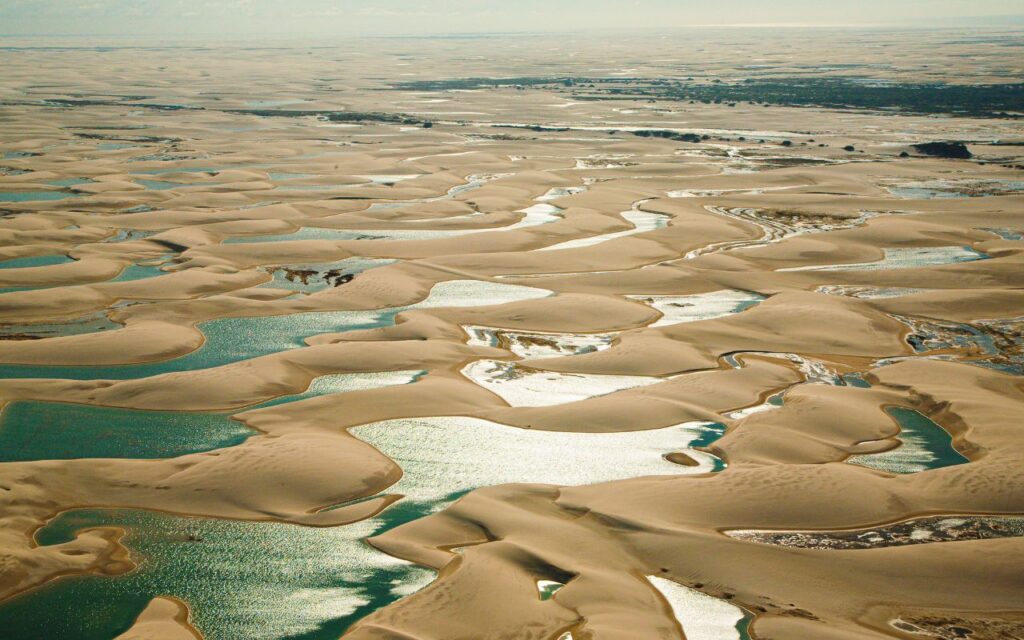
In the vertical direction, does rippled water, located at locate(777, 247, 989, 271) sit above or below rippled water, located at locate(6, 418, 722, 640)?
above

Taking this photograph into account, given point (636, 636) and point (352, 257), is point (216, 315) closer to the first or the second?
point (352, 257)

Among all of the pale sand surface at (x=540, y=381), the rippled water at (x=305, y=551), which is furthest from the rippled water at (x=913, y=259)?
the rippled water at (x=305, y=551)

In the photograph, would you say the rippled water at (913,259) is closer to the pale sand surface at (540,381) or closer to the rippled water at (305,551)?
the pale sand surface at (540,381)

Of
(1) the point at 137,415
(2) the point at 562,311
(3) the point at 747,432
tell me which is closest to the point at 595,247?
(2) the point at 562,311

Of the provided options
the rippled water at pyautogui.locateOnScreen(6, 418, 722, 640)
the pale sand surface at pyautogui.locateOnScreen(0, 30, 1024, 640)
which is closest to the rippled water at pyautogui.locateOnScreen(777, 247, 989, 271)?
the pale sand surface at pyautogui.locateOnScreen(0, 30, 1024, 640)

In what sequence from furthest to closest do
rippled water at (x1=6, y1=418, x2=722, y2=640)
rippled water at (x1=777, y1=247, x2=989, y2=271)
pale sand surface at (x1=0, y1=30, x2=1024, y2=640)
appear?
rippled water at (x1=777, y1=247, x2=989, y2=271), pale sand surface at (x1=0, y1=30, x2=1024, y2=640), rippled water at (x1=6, y1=418, x2=722, y2=640)

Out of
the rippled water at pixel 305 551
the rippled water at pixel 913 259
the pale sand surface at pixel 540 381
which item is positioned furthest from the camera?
the rippled water at pixel 913 259

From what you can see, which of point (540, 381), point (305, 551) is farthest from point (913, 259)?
point (305, 551)

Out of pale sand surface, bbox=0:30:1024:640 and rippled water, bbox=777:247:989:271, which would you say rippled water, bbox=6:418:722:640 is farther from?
rippled water, bbox=777:247:989:271
